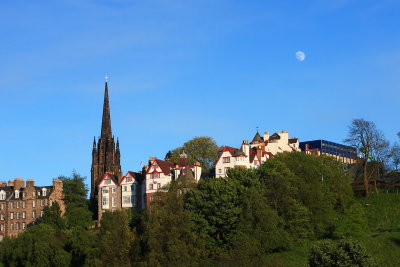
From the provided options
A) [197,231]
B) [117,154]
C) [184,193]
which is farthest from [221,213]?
[117,154]

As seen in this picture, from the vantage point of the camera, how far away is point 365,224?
80312mm

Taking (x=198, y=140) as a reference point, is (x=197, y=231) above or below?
below

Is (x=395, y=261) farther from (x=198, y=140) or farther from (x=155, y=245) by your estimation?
(x=198, y=140)

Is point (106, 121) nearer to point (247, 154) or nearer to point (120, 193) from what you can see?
point (120, 193)

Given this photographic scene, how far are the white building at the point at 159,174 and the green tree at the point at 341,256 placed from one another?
43849 millimetres

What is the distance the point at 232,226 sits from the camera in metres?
78.4

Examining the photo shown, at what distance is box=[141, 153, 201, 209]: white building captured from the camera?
99.9m

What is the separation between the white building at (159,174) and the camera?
9988 cm

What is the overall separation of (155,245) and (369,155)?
136 feet

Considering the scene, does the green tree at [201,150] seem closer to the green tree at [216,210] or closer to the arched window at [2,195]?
the arched window at [2,195]

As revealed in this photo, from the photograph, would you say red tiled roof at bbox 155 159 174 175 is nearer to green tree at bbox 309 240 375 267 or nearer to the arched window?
the arched window

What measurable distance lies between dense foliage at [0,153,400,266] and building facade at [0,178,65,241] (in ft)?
50.7

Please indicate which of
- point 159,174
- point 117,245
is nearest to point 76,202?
point 159,174

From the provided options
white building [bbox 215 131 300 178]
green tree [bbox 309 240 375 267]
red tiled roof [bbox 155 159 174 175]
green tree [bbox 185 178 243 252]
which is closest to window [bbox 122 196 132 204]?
red tiled roof [bbox 155 159 174 175]
